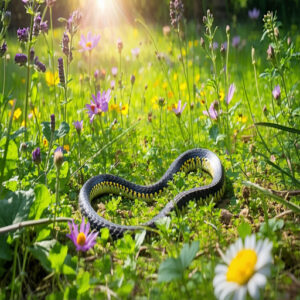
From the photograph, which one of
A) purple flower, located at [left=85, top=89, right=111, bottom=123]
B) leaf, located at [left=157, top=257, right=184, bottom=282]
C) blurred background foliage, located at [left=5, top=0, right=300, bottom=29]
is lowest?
leaf, located at [left=157, top=257, right=184, bottom=282]

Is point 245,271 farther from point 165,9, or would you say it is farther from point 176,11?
point 165,9

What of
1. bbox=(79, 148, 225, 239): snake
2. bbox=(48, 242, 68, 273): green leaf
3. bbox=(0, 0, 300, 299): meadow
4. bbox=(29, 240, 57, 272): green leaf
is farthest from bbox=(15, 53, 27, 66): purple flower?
bbox=(48, 242, 68, 273): green leaf

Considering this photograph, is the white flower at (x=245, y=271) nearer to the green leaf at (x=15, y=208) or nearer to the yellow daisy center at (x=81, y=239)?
the yellow daisy center at (x=81, y=239)

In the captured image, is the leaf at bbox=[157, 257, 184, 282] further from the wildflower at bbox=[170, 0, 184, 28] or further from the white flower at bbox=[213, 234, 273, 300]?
the wildflower at bbox=[170, 0, 184, 28]

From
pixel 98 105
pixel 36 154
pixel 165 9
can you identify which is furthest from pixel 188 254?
pixel 165 9

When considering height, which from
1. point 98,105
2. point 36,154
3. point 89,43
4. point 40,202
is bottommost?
point 40,202

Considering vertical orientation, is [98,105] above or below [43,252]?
above
